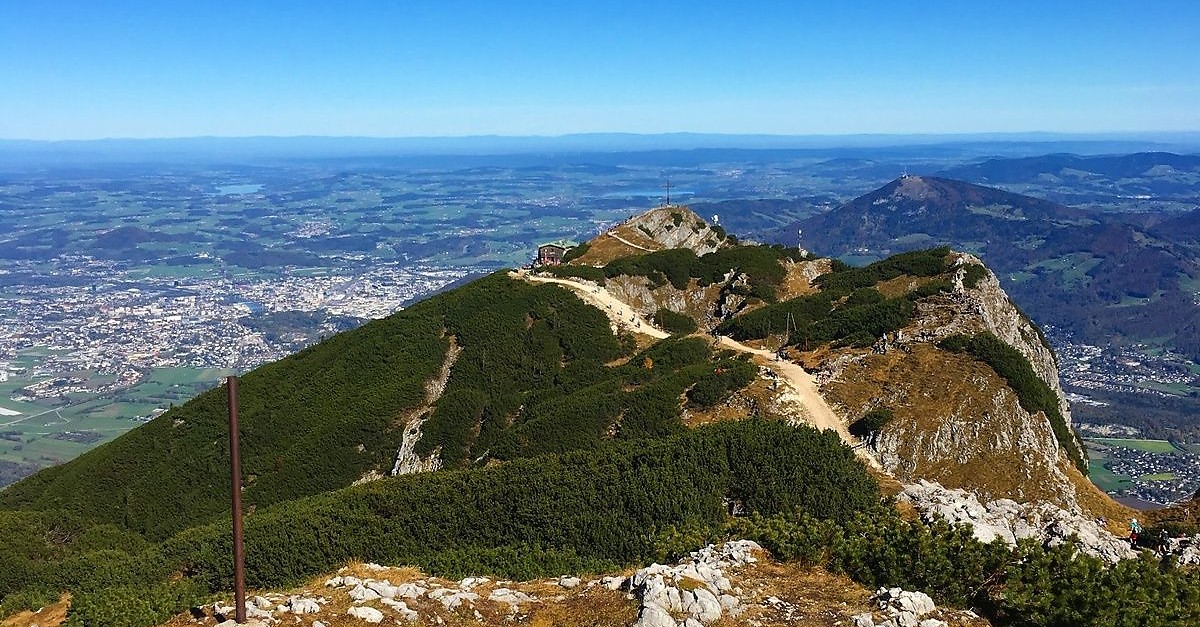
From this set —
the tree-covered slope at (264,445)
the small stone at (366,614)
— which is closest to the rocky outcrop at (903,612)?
the small stone at (366,614)

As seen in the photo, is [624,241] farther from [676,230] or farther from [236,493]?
[236,493]

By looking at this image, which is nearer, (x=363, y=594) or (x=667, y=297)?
(x=363, y=594)

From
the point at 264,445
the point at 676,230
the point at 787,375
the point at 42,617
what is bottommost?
the point at 264,445

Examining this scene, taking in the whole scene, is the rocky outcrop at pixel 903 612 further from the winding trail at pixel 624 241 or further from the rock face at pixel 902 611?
the winding trail at pixel 624 241

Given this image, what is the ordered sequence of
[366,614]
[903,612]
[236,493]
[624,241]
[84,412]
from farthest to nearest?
1. [84,412]
2. [624,241]
3. [366,614]
4. [236,493]
5. [903,612]

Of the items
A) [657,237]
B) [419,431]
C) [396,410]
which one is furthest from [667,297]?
[419,431]

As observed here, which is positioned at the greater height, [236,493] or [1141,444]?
[236,493]

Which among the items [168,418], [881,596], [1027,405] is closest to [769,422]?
[1027,405]
